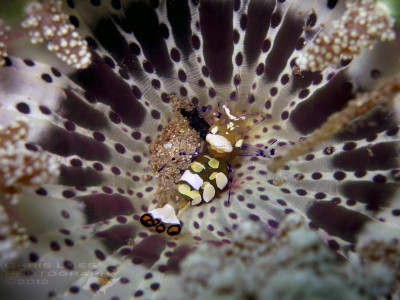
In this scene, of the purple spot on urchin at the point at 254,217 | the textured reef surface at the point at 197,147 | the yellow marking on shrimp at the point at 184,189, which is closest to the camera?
the textured reef surface at the point at 197,147

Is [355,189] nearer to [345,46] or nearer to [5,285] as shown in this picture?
[345,46]

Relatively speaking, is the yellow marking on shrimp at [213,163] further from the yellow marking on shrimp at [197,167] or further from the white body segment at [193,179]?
the white body segment at [193,179]

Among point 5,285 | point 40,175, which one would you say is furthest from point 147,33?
point 5,285

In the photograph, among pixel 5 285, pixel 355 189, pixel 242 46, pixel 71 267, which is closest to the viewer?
pixel 5 285

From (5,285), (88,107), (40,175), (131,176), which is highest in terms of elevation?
(88,107)

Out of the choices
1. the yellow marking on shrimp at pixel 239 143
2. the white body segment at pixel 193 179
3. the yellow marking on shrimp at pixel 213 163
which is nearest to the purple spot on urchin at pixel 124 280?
the white body segment at pixel 193 179

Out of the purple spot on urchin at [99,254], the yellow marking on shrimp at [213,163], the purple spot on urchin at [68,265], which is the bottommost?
the purple spot on urchin at [68,265]

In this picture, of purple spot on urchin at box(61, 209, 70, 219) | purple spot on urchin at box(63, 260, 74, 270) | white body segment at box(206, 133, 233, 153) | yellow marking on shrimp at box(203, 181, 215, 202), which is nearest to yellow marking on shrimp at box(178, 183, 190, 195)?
yellow marking on shrimp at box(203, 181, 215, 202)

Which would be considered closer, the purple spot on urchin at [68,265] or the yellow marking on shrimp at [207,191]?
the purple spot on urchin at [68,265]

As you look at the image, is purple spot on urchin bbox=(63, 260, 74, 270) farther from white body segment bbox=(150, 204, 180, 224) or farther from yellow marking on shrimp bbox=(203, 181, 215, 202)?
yellow marking on shrimp bbox=(203, 181, 215, 202)
